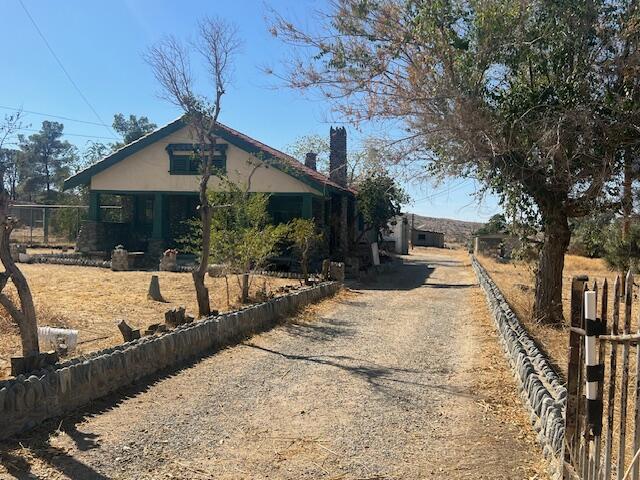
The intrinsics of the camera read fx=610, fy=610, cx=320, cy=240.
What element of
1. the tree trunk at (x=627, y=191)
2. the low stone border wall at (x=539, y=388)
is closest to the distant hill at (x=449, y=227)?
the tree trunk at (x=627, y=191)

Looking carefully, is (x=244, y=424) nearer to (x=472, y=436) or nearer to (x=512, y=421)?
(x=472, y=436)

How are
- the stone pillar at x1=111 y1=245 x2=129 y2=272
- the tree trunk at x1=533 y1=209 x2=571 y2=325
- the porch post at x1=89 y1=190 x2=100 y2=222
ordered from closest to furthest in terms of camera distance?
the tree trunk at x1=533 y1=209 x2=571 y2=325, the stone pillar at x1=111 y1=245 x2=129 y2=272, the porch post at x1=89 y1=190 x2=100 y2=222

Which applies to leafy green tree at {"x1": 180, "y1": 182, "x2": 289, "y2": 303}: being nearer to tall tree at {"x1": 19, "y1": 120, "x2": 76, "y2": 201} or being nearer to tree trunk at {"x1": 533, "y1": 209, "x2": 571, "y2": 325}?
tree trunk at {"x1": 533, "y1": 209, "x2": 571, "y2": 325}

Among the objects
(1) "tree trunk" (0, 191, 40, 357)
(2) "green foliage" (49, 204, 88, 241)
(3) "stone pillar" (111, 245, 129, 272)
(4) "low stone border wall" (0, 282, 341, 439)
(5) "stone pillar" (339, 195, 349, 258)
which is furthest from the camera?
(2) "green foliage" (49, 204, 88, 241)

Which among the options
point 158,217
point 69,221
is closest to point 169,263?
point 158,217

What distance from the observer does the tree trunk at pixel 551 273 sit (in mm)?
10172

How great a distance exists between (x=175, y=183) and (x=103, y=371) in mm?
18133

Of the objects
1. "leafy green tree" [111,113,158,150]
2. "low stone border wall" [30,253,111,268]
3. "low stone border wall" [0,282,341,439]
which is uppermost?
"leafy green tree" [111,113,158,150]

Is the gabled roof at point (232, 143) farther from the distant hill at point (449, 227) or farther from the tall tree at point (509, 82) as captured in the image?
the distant hill at point (449, 227)

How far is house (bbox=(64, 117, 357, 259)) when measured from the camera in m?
22.0

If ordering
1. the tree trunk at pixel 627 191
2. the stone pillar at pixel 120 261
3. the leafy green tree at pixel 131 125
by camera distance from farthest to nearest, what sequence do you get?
the leafy green tree at pixel 131 125
the stone pillar at pixel 120 261
the tree trunk at pixel 627 191

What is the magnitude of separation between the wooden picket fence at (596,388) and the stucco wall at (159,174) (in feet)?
61.2

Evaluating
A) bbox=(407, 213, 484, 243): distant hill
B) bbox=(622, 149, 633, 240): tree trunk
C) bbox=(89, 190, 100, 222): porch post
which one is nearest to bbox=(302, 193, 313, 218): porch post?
bbox=(89, 190, 100, 222): porch post

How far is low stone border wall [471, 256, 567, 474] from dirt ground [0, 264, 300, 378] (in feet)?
16.0
